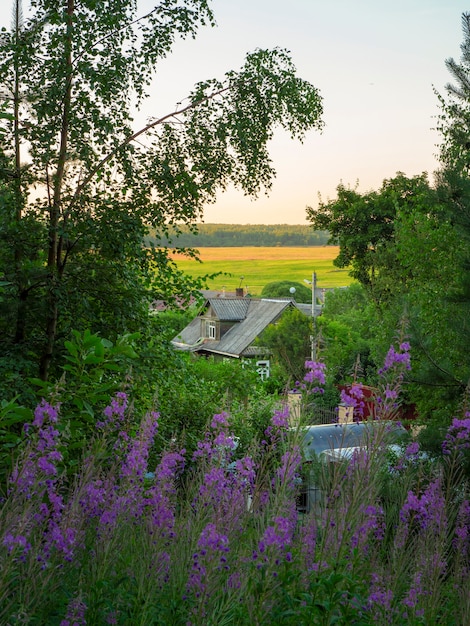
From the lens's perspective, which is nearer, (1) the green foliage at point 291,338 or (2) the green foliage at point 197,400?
(2) the green foliage at point 197,400

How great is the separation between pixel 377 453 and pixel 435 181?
24.8 ft

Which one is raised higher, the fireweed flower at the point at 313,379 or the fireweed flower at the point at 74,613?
the fireweed flower at the point at 313,379

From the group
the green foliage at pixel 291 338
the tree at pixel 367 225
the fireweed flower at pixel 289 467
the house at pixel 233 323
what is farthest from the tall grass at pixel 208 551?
the house at pixel 233 323

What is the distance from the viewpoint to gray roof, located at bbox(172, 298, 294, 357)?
46625 millimetres

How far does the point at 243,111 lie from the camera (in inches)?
436

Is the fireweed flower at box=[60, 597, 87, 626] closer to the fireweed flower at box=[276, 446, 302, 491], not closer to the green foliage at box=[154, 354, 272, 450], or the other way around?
the fireweed flower at box=[276, 446, 302, 491]

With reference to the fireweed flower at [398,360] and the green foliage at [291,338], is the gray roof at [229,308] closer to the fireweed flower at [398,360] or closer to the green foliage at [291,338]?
the green foliage at [291,338]

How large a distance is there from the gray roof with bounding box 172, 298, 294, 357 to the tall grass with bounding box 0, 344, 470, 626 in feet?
138

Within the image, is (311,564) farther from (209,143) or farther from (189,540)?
(209,143)

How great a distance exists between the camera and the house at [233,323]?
153 feet

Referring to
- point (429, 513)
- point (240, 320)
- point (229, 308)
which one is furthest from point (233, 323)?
point (429, 513)

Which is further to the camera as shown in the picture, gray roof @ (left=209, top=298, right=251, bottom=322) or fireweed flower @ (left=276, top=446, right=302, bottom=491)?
gray roof @ (left=209, top=298, right=251, bottom=322)

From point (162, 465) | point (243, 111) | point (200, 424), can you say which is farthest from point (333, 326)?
point (162, 465)

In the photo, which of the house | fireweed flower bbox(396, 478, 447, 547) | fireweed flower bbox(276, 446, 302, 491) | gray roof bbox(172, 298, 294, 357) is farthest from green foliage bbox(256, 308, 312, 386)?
fireweed flower bbox(276, 446, 302, 491)
